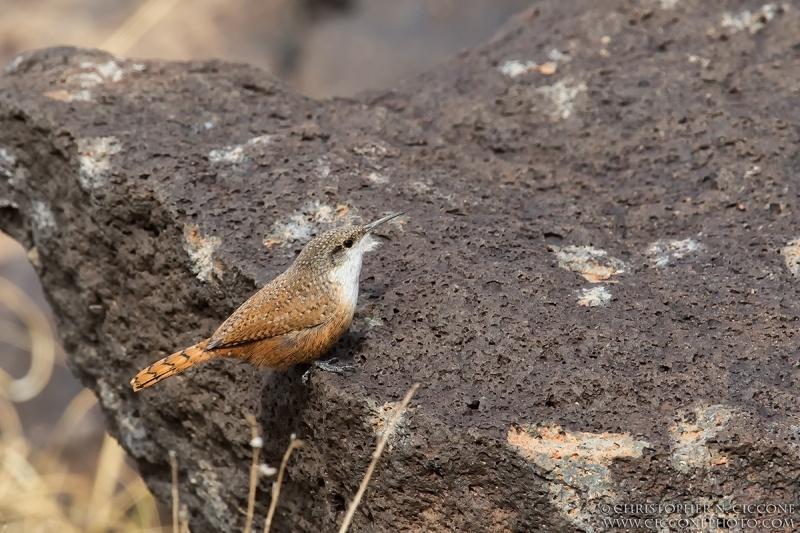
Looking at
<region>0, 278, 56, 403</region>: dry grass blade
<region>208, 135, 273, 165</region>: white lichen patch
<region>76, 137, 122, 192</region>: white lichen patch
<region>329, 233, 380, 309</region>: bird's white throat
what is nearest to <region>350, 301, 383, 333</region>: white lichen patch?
<region>329, 233, 380, 309</region>: bird's white throat

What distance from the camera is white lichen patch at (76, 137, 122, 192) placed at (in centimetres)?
412

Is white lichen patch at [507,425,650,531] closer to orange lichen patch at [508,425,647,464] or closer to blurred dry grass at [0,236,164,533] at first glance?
orange lichen patch at [508,425,647,464]

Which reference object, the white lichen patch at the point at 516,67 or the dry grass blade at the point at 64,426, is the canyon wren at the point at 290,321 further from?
the dry grass blade at the point at 64,426

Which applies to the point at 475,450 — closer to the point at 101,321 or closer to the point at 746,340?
the point at 746,340

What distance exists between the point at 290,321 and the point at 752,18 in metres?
3.31

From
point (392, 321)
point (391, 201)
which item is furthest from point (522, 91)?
point (392, 321)

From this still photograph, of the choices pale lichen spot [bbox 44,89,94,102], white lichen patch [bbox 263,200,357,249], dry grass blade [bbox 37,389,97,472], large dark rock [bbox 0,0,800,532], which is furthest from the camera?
dry grass blade [bbox 37,389,97,472]

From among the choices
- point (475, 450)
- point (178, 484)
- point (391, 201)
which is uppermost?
point (391, 201)

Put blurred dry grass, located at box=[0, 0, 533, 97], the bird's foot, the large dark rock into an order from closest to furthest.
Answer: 1. the large dark rock
2. the bird's foot
3. blurred dry grass, located at box=[0, 0, 533, 97]

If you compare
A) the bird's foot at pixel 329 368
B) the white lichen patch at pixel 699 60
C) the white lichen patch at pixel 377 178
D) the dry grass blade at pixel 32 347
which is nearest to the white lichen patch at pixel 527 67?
the white lichen patch at pixel 699 60

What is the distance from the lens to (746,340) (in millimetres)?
3248

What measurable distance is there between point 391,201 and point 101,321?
1.76 m

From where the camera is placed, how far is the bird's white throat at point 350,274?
136 inches

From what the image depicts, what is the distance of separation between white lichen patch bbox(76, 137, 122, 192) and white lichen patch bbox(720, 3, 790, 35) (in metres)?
3.47
